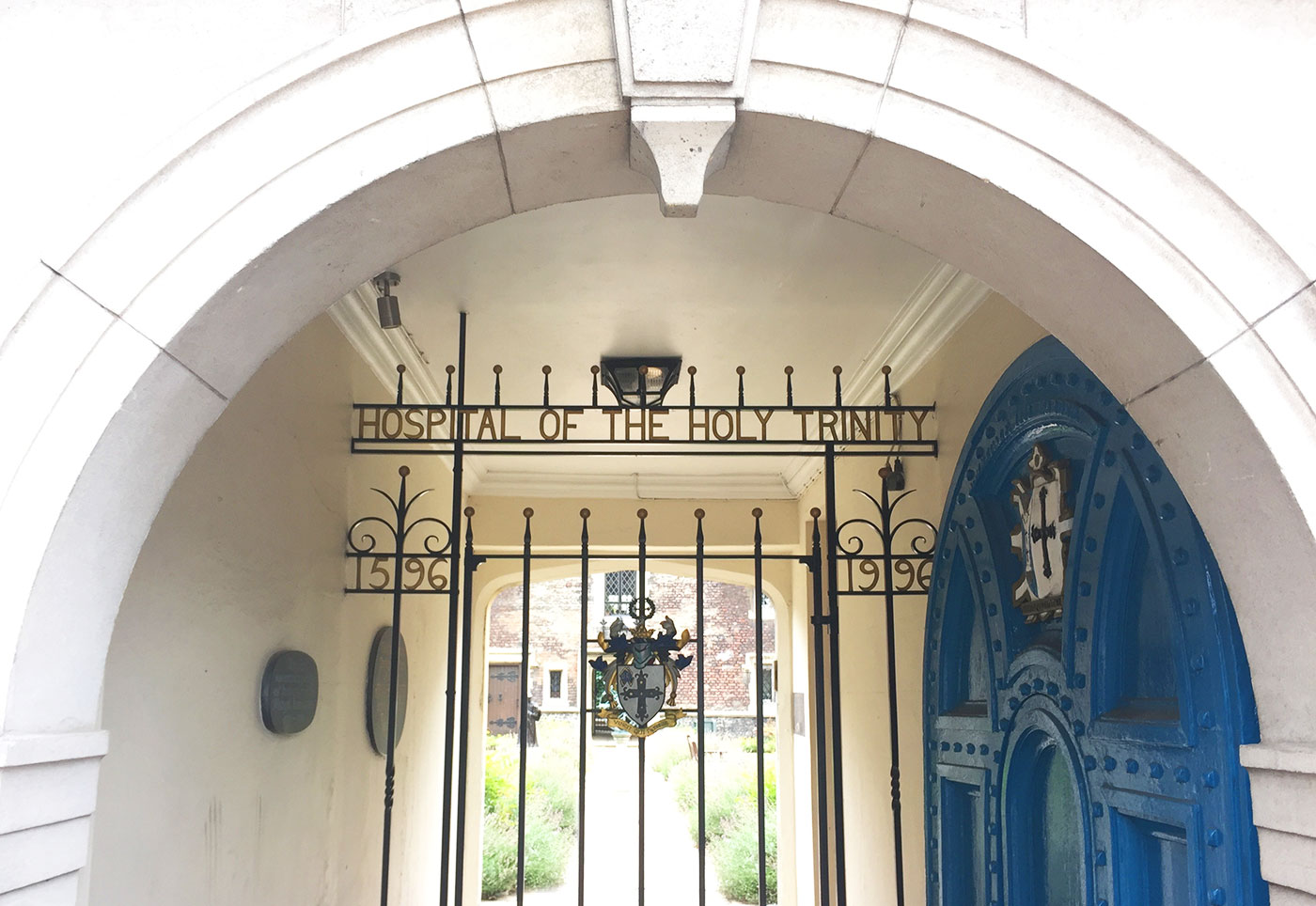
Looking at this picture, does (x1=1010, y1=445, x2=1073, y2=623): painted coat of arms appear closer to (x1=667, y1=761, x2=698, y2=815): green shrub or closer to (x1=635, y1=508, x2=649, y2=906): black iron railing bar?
(x1=635, y1=508, x2=649, y2=906): black iron railing bar

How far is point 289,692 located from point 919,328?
8.21 feet

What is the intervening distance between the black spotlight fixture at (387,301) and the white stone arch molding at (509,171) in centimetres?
194

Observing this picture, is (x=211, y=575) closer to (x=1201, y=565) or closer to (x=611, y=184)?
(x=611, y=184)

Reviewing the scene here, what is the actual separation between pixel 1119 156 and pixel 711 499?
5.76 metres

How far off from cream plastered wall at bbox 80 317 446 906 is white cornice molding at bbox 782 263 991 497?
6.71ft

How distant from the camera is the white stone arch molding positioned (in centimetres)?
158

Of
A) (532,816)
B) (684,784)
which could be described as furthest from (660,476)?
(684,784)

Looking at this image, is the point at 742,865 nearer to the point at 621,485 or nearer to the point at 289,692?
the point at 621,485

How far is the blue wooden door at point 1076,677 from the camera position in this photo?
1952mm

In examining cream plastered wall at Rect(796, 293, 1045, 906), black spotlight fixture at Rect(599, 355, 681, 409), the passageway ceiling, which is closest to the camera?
the passageway ceiling

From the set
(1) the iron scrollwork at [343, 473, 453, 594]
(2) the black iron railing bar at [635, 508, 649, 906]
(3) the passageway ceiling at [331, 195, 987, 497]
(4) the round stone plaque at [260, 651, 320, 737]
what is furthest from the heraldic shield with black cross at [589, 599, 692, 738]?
(3) the passageway ceiling at [331, 195, 987, 497]

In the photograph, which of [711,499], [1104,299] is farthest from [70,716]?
[711,499]

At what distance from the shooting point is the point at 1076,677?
2551 millimetres

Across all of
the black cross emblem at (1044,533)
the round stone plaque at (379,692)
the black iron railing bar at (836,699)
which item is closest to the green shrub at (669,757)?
the round stone plaque at (379,692)
